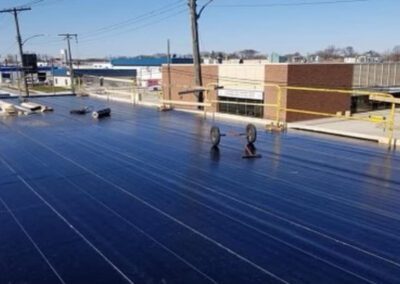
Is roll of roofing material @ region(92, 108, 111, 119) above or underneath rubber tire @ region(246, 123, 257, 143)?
underneath

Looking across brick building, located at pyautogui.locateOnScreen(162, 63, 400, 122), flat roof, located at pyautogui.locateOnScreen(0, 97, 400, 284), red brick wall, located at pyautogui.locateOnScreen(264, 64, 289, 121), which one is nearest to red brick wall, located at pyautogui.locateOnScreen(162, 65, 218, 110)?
brick building, located at pyautogui.locateOnScreen(162, 63, 400, 122)

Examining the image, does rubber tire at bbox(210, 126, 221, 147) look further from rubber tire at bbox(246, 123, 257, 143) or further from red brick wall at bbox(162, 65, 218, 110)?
red brick wall at bbox(162, 65, 218, 110)

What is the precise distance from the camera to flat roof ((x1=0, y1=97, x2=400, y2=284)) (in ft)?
13.1

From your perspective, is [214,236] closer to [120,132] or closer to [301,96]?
[120,132]

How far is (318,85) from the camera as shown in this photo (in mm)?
38906

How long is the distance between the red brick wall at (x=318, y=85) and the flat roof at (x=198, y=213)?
90.5 feet

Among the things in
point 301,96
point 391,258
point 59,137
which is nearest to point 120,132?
point 59,137

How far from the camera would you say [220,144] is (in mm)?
9719

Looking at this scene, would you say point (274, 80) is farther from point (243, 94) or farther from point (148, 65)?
point (148, 65)

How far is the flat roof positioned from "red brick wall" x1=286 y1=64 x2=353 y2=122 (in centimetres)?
2760

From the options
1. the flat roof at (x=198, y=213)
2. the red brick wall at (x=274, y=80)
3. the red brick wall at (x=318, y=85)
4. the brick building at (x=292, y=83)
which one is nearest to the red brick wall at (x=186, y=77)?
the brick building at (x=292, y=83)

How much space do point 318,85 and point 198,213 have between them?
35.7 meters

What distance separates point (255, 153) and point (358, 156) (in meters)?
2.04

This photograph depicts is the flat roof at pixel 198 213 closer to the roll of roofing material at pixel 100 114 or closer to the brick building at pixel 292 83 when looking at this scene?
the roll of roofing material at pixel 100 114
